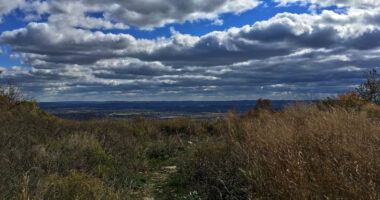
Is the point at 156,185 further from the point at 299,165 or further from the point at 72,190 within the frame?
the point at 299,165

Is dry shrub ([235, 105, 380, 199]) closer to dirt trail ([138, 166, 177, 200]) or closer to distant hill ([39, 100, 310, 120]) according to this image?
dirt trail ([138, 166, 177, 200])

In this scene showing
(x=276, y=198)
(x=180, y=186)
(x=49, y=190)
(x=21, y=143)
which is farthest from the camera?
(x=21, y=143)

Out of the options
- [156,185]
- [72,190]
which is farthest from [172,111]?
[72,190]

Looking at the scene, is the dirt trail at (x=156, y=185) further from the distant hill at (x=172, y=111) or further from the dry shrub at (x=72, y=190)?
the distant hill at (x=172, y=111)

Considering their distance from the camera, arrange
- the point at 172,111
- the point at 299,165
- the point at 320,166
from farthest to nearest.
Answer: the point at 172,111
the point at 320,166
the point at 299,165

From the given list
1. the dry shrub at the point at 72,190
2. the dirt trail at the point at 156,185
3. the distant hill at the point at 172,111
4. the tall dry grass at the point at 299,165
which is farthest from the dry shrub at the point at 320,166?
the distant hill at the point at 172,111

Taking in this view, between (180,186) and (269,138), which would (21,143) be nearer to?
(180,186)

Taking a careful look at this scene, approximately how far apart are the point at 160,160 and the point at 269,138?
4477 mm

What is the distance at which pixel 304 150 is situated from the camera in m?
4.76

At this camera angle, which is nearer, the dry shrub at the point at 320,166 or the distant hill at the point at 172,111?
the dry shrub at the point at 320,166

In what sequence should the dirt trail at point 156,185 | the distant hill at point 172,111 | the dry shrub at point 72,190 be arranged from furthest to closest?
the distant hill at point 172,111
the dirt trail at point 156,185
the dry shrub at point 72,190

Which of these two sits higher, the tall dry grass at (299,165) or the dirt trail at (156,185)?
the tall dry grass at (299,165)

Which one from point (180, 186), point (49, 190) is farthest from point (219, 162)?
point (49, 190)

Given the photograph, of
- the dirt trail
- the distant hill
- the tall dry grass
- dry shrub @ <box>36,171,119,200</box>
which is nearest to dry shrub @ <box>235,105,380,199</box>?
the tall dry grass
